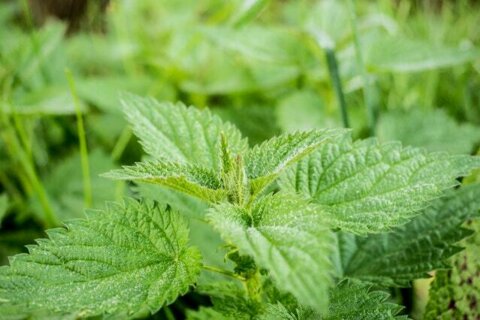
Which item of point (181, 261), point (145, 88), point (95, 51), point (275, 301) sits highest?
point (95, 51)

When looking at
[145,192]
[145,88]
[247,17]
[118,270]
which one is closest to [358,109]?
[247,17]

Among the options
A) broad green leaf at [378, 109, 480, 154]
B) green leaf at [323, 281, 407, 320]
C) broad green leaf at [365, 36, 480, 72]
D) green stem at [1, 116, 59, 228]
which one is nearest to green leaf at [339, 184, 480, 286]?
green leaf at [323, 281, 407, 320]

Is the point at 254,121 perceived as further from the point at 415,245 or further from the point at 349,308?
the point at 349,308

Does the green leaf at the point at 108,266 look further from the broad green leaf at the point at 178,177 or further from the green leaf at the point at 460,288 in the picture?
the green leaf at the point at 460,288

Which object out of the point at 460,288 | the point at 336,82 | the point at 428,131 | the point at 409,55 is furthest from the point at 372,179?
the point at 409,55

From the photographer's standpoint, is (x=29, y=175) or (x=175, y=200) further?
(x=29, y=175)

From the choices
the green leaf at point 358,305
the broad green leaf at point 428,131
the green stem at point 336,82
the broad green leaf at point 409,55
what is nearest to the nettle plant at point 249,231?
the green leaf at point 358,305

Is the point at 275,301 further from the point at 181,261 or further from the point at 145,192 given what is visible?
the point at 145,192
